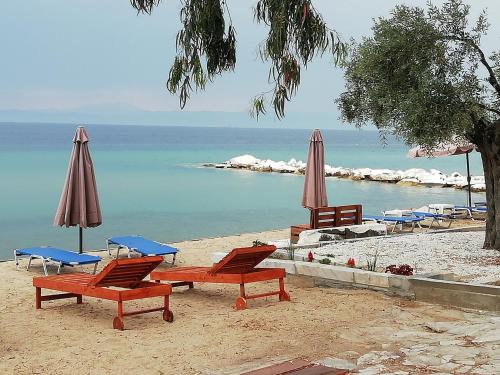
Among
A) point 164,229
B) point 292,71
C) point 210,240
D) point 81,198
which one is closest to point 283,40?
point 292,71

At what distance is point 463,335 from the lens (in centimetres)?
618

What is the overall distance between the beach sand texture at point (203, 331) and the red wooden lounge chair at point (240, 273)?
17 centimetres

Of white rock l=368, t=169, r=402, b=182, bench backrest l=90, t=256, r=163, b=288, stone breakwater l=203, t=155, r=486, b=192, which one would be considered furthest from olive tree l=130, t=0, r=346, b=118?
white rock l=368, t=169, r=402, b=182

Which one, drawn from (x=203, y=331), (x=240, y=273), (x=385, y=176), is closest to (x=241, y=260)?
(x=240, y=273)

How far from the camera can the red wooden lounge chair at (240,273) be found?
7.67 metres

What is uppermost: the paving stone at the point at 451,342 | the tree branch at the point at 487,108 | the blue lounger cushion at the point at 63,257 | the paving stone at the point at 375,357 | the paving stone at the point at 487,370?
the tree branch at the point at 487,108

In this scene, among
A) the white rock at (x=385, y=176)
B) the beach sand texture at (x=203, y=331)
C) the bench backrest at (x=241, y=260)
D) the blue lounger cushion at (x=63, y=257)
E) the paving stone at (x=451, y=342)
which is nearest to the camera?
the beach sand texture at (x=203, y=331)

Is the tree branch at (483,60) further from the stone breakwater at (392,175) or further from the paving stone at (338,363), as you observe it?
the stone breakwater at (392,175)

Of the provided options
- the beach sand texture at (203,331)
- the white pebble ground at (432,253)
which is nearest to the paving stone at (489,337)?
the beach sand texture at (203,331)

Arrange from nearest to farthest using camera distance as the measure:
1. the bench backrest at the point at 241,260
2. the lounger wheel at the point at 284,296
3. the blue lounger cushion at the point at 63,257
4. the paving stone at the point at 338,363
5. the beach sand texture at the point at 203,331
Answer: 1. the paving stone at the point at 338,363
2. the beach sand texture at the point at 203,331
3. the bench backrest at the point at 241,260
4. the lounger wheel at the point at 284,296
5. the blue lounger cushion at the point at 63,257

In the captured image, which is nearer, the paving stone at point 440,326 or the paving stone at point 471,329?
the paving stone at point 471,329

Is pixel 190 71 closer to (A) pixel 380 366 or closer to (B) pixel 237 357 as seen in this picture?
(B) pixel 237 357

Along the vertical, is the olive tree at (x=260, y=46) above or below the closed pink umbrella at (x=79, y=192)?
above

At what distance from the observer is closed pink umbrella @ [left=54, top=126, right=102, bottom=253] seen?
11578mm
